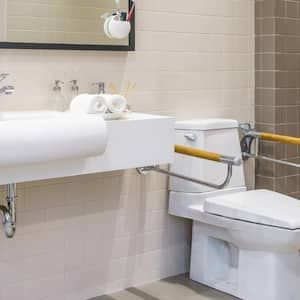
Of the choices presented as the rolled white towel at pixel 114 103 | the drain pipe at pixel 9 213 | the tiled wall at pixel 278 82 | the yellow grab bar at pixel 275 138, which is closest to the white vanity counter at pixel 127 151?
the rolled white towel at pixel 114 103

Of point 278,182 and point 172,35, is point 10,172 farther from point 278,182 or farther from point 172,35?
point 278,182

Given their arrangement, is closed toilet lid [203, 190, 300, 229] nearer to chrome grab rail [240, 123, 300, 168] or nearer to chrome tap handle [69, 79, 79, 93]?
chrome grab rail [240, 123, 300, 168]

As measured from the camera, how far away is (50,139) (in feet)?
6.90

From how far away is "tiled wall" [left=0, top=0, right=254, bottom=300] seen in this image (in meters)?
2.69

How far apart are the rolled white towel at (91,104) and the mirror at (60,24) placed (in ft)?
1.10

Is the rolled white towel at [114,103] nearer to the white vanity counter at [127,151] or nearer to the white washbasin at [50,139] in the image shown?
the white vanity counter at [127,151]

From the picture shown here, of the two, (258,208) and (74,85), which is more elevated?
(74,85)

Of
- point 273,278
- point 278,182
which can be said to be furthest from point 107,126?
point 278,182

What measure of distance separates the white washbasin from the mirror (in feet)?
1.91

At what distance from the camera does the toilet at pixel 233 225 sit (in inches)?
106

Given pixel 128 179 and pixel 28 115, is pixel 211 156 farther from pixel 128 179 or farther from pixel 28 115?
pixel 28 115

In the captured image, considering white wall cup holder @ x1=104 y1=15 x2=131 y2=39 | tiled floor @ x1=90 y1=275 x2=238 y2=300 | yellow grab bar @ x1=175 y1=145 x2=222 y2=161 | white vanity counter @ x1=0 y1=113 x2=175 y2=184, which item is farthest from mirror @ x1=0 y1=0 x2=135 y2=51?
tiled floor @ x1=90 y1=275 x2=238 y2=300

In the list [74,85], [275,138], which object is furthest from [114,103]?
[275,138]

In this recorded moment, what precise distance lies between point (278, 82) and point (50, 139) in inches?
64.0
